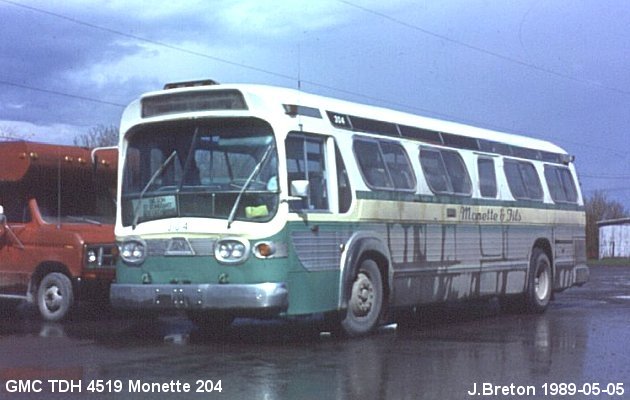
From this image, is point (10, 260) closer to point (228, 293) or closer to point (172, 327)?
point (172, 327)

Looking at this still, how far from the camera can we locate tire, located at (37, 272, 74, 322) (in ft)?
50.6

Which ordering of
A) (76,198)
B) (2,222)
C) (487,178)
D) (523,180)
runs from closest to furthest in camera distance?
(2,222) < (76,198) < (487,178) < (523,180)

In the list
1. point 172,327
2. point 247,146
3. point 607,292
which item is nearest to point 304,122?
point 247,146

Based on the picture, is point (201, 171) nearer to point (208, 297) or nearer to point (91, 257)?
point (208, 297)

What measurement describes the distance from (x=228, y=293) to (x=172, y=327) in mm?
3501

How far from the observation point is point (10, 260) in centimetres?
1586

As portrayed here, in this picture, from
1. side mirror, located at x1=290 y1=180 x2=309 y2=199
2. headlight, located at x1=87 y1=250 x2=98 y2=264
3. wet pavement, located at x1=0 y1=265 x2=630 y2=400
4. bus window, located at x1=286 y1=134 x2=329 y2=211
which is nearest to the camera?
wet pavement, located at x1=0 y1=265 x2=630 y2=400

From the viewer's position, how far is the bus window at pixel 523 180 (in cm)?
1722

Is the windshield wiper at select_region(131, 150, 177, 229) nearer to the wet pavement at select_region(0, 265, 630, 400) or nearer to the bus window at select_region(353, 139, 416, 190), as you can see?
the wet pavement at select_region(0, 265, 630, 400)

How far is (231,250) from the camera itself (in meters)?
11.9

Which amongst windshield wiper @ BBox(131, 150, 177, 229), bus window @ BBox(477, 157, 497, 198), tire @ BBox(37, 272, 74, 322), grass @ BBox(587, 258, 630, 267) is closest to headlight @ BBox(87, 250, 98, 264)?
tire @ BBox(37, 272, 74, 322)

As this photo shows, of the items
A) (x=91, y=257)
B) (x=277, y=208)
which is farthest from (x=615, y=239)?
(x=277, y=208)

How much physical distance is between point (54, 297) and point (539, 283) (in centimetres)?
784

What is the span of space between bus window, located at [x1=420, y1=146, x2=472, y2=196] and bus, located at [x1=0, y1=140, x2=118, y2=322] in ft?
15.1
